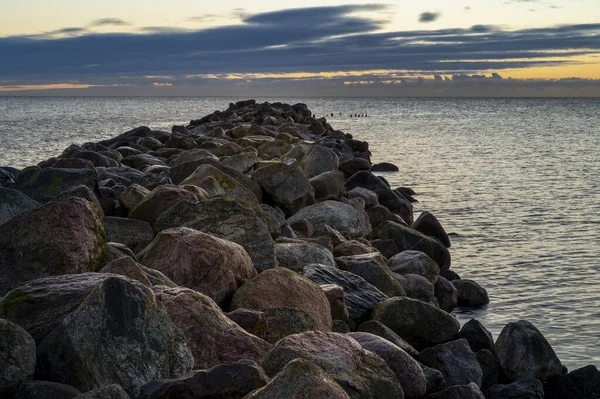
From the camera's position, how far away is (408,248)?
14.2 meters

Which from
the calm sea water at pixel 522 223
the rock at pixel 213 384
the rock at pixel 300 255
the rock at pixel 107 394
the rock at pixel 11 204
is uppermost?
the rock at pixel 11 204

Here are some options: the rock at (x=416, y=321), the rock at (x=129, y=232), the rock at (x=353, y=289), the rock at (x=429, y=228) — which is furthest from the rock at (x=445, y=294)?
the rock at (x=129, y=232)

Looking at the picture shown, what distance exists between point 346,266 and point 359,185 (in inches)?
400

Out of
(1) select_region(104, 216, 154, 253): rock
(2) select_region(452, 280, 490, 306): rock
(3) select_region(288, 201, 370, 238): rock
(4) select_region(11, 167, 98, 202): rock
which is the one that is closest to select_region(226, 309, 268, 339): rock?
(1) select_region(104, 216, 154, 253): rock

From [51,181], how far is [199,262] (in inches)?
200

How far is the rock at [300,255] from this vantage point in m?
9.26

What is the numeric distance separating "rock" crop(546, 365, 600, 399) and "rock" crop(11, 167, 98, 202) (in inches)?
280

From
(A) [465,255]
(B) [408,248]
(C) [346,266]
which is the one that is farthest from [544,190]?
(C) [346,266]

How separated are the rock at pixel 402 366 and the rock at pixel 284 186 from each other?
7464mm

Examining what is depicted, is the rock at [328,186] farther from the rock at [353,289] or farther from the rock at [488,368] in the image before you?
the rock at [488,368]

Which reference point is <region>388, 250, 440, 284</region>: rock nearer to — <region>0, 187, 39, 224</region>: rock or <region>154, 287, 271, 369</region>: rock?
<region>0, 187, 39, 224</region>: rock

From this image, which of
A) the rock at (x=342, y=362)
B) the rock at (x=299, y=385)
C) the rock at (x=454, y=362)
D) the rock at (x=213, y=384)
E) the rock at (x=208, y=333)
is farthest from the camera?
the rock at (x=454, y=362)

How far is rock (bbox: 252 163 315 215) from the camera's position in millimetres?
13953

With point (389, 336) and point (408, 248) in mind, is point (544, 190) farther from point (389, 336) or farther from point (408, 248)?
point (389, 336)
